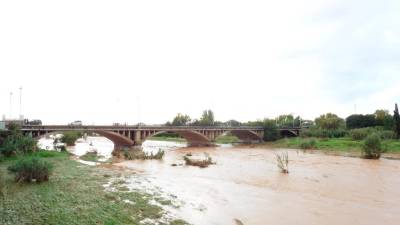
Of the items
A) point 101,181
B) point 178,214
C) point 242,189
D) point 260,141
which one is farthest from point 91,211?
point 260,141

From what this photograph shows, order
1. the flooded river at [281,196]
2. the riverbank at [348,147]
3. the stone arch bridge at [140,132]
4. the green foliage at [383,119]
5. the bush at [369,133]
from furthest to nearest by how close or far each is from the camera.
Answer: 1. the green foliage at [383,119]
2. the bush at [369,133]
3. the riverbank at [348,147]
4. the stone arch bridge at [140,132]
5. the flooded river at [281,196]

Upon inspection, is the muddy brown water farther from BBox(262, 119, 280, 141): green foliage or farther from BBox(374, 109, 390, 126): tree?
BBox(374, 109, 390, 126): tree

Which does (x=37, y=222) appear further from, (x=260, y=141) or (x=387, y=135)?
(x=260, y=141)

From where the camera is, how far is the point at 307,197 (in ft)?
67.4

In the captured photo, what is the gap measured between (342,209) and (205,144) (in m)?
62.4

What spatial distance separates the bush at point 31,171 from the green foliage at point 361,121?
280ft

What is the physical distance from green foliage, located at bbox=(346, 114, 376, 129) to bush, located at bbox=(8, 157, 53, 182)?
3359 inches

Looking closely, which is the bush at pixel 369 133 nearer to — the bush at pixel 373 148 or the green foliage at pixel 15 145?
the bush at pixel 373 148

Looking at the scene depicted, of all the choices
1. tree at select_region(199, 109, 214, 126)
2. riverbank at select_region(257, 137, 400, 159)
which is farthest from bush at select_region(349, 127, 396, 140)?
tree at select_region(199, 109, 214, 126)

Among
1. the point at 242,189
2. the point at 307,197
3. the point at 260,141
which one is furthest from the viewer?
the point at 260,141

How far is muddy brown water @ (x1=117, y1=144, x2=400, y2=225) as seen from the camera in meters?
15.3

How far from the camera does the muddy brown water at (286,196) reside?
15.3m

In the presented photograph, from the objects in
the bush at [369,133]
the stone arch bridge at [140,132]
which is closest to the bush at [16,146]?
the stone arch bridge at [140,132]

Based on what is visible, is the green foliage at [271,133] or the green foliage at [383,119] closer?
the green foliage at [383,119]
